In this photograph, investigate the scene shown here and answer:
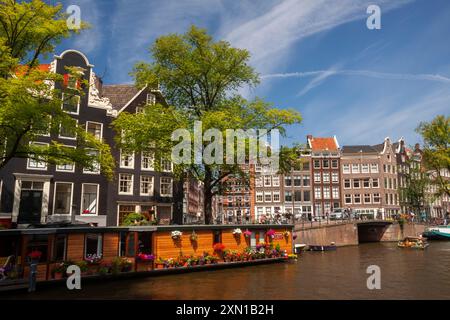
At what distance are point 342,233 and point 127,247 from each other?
3418 centimetres

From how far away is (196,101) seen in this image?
97.3 feet

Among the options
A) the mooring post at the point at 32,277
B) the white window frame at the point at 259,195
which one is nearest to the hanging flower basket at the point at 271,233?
the mooring post at the point at 32,277

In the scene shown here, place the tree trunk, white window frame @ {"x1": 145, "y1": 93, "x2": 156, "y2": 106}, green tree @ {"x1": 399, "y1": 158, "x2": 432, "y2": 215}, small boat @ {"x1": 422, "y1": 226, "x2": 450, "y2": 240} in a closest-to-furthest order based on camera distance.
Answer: the tree trunk, white window frame @ {"x1": 145, "y1": 93, "x2": 156, "y2": 106}, small boat @ {"x1": 422, "y1": 226, "x2": 450, "y2": 240}, green tree @ {"x1": 399, "y1": 158, "x2": 432, "y2": 215}

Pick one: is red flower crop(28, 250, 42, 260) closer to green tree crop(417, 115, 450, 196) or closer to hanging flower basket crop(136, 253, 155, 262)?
hanging flower basket crop(136, 253, 155, 262)

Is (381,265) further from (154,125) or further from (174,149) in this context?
(154,125)

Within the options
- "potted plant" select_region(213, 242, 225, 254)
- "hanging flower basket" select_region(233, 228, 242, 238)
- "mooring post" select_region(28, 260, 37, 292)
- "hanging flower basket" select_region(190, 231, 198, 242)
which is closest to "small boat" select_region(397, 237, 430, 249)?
"hanging flower basket" select_region(233, 228, 242, 238)

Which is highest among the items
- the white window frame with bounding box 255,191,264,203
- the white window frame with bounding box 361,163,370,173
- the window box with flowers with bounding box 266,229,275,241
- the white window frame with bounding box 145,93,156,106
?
the white window frame with bounding box 145,93,156,106

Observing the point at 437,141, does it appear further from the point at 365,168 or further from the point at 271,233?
the point at 271,233

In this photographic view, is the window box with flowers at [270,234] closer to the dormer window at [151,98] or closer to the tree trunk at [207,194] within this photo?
the tree trunk at [207,194]

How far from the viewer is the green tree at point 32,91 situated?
640 inches

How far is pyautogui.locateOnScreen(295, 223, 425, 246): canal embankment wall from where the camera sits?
43.8m

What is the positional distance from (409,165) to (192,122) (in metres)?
58.8

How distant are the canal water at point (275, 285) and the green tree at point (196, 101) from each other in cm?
744

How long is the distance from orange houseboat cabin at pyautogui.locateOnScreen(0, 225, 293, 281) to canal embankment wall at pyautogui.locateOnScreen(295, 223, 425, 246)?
17.5 m
